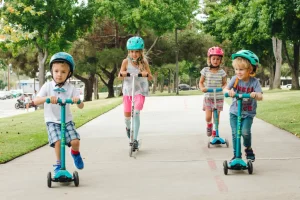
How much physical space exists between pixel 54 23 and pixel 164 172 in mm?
24179

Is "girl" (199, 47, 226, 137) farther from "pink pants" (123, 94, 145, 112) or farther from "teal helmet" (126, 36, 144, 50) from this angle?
"teal helmet" (126, 36, 144, 50)

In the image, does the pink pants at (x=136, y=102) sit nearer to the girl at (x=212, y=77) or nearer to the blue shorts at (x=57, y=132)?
the girl at (x=212, y=77)

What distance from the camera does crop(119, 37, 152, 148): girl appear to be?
29.7ft

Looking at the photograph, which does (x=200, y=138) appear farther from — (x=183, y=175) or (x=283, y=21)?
(x=283, y=21)

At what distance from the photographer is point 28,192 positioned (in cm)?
624

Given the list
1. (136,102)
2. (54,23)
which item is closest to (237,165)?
(136,102)

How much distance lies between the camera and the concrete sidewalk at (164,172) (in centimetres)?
602

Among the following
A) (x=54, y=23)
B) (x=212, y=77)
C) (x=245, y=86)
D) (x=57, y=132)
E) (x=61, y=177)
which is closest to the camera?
(x=61, y=177)

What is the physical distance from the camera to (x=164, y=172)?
7.37 m

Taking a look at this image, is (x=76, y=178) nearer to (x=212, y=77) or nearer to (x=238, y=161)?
(x=238, y=161)

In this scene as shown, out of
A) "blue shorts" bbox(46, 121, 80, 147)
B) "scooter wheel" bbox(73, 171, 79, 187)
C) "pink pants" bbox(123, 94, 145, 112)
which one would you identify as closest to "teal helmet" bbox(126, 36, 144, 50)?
"pink pants" bbox(123, 94, 145, 112)

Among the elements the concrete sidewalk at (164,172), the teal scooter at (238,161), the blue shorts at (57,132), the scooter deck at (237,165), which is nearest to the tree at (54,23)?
the concrete sidewalk at (164,172)

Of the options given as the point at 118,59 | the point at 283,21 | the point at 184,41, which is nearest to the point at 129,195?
the point at 283,21

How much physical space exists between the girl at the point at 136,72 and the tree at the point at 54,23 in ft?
67.1
